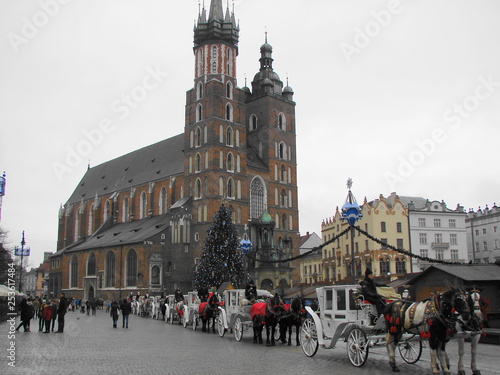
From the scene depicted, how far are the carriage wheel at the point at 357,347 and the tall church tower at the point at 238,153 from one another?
39021 mm

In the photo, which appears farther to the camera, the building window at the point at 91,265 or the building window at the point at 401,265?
the building window at the point at 91,265

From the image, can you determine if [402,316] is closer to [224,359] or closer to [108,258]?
[224,359]

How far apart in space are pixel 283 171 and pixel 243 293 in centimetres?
4031

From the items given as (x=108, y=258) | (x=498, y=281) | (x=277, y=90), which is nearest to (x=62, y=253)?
(x=108, y=258)

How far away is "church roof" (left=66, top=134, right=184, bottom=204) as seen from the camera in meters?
63.2

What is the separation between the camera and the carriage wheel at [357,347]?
37.3ft

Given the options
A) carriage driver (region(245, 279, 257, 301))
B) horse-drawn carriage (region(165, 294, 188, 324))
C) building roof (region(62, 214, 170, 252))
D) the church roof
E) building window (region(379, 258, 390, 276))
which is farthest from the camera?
the church roof

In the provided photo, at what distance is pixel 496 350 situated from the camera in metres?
14.3

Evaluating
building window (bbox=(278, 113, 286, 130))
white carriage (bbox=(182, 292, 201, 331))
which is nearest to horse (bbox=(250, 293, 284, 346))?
white carriage (bbox=(182, 292, 201, 331))

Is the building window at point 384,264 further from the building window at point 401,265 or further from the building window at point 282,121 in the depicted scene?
the building window at point 282,121

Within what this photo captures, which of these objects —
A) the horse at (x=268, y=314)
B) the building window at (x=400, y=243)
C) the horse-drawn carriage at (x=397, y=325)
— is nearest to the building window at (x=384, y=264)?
the building window at (x=400, y=243)

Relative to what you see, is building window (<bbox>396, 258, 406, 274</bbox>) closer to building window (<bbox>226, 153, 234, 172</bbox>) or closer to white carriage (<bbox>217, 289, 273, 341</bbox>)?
building window (<bbox>226, 153, 234, 172</bbox>)

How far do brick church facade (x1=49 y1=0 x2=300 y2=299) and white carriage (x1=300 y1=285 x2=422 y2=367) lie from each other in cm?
3636

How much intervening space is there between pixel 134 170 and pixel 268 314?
57.5m
